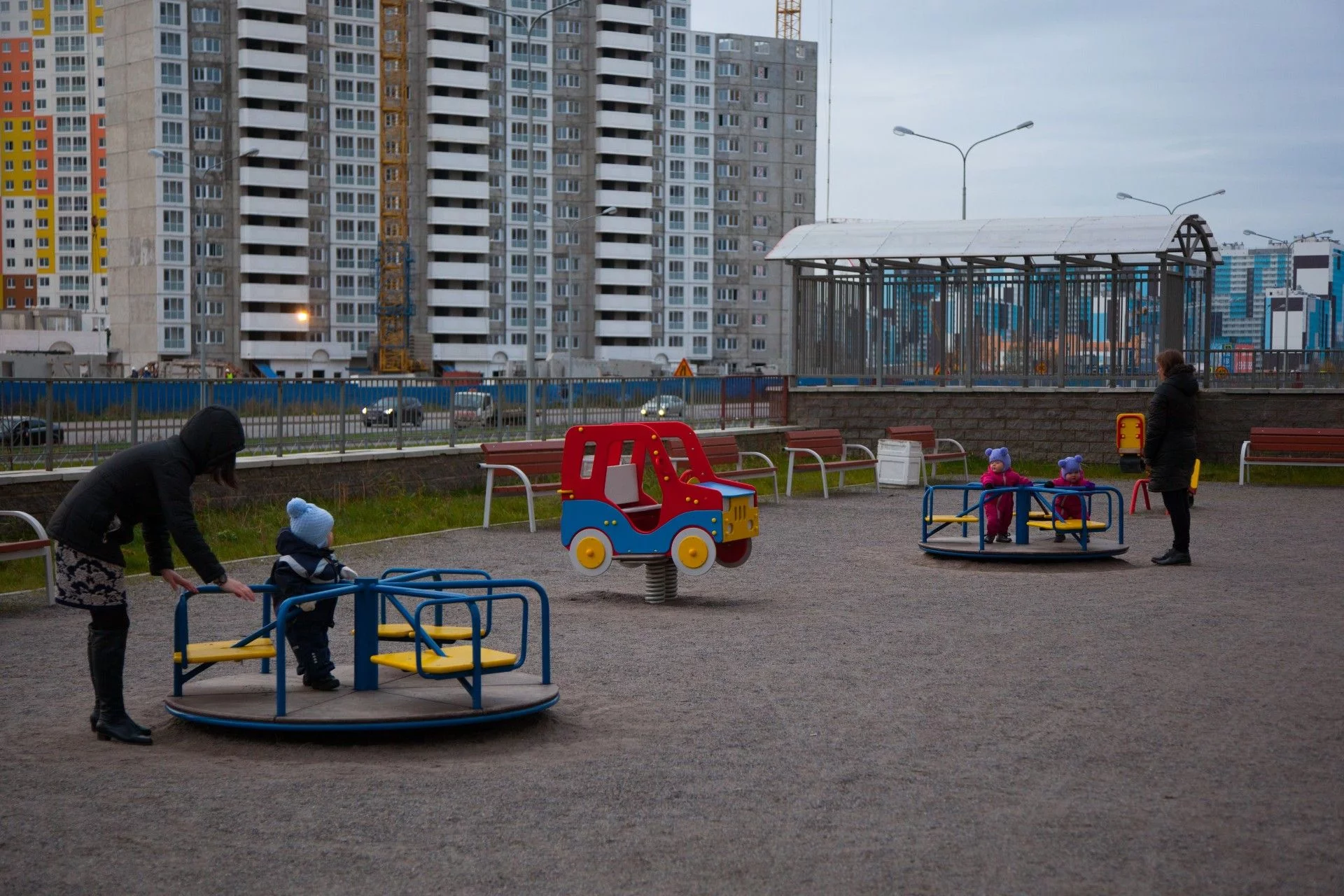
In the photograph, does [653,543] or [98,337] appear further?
[98,337]

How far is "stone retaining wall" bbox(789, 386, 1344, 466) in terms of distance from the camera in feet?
90.2

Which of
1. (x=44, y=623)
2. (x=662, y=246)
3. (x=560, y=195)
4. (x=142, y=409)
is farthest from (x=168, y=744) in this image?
(x=662, y=246)

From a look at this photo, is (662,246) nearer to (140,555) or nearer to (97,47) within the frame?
(97,47)

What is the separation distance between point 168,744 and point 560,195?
111 metres

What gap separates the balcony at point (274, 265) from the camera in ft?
328

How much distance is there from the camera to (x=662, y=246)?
125 m

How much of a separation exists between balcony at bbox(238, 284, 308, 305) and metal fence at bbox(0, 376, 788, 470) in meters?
77.2

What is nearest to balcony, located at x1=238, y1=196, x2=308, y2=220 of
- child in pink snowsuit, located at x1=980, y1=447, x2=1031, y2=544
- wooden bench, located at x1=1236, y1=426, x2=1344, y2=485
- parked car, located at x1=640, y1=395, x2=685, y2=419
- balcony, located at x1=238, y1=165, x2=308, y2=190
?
balcony, located at x1=238, y1=165, x2=308, y2=190

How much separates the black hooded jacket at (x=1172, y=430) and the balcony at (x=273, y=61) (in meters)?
92.2

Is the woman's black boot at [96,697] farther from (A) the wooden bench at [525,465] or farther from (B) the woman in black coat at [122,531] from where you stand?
(A) the wooden bench at [525,465]

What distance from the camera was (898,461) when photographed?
81.8ft

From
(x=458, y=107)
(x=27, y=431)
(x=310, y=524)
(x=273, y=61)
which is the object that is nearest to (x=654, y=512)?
(x=310, y=524)

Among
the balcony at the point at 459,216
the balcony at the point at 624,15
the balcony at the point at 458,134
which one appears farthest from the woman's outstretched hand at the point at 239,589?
the balcony at the point at 624,15

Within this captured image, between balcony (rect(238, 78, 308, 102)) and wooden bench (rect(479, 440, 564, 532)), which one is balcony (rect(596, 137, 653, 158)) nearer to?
balcony (rect(238, 78, 308, 102))
